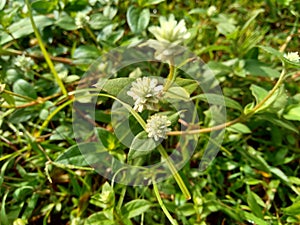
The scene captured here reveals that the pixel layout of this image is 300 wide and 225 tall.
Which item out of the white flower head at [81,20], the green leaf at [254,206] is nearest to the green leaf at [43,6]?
the white flower head at [81,20]

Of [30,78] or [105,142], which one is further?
[30,78]

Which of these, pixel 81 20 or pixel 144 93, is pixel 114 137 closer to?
pixel 144 93

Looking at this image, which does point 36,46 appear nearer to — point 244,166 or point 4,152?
point 4,152

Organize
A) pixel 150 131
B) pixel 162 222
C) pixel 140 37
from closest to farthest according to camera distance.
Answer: pixel 150 131
pixel 162 222
pixel 140 37

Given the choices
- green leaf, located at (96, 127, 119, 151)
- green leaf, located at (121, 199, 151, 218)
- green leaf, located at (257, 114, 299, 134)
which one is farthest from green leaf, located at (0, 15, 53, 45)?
green leaf, located at (257, 114, 299, 134)

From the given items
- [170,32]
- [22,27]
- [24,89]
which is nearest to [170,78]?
[170,32]

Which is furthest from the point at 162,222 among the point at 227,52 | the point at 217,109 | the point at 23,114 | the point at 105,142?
the point at 227,52
